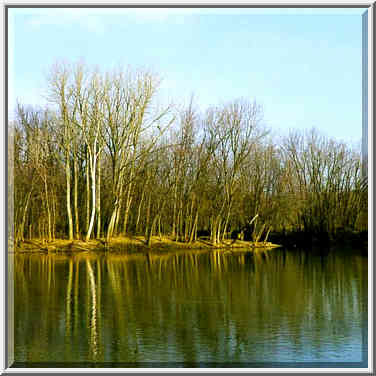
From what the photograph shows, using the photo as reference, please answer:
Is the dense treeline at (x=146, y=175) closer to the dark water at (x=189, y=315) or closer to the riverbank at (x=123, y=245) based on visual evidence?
the riverbank at (x=123, y=245)

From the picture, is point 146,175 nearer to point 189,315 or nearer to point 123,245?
point 123,245

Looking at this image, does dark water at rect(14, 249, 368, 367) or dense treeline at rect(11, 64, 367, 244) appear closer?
dark water at rect(14, 249, 368, 367)

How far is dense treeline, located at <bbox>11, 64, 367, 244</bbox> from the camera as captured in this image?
3072cm

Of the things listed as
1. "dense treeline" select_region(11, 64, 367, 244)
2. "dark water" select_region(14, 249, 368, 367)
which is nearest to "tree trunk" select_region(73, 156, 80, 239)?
"dense treeline" select_region(11, 64, 367, 244)

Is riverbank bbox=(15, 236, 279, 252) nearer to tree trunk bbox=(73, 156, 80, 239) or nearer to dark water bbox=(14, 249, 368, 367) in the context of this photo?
tree trunk bbox=(73, 156, 80, 239)

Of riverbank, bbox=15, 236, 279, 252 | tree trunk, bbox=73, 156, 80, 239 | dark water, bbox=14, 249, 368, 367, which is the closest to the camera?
dark water, bbox=14, 249, 368, 367

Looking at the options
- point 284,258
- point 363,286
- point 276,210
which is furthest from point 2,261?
point 276,210

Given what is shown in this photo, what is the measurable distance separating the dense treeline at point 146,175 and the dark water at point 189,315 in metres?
9.03

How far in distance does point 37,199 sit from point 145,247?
6739 millimetres

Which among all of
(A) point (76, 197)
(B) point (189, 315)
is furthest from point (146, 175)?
(B) point (189, 315)

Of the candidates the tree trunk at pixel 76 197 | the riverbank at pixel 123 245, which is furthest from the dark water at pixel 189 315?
the tree trunk at pixel 76 197

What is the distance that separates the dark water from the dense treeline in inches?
356

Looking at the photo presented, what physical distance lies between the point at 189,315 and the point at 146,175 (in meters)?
23.0

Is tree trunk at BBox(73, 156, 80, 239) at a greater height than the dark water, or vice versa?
tree trunk at BBox(73, 156, 80, 239)
